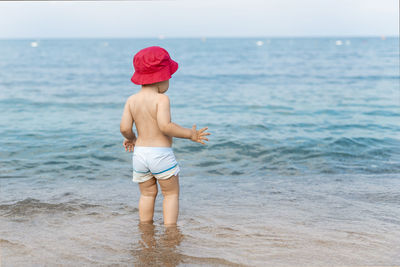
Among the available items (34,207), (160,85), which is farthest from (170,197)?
(34,207)

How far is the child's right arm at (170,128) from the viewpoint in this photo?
3.56 meters

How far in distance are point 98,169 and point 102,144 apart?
6.06 ft

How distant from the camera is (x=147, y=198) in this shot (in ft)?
13.4

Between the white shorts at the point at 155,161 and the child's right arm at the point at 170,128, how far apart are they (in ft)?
0.83

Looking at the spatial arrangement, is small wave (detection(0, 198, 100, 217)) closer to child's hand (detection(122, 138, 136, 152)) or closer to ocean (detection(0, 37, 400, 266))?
ocean (detection(0, 37, 400, 266))

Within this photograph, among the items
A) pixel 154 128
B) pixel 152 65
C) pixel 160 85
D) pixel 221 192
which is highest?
pixel 152 65

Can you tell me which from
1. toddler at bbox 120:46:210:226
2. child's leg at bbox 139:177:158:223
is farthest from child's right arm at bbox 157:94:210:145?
child's leg at bbox 139:177:158:223

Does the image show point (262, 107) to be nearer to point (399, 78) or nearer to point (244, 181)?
point (244, 181)

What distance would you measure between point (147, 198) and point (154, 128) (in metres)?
0.78

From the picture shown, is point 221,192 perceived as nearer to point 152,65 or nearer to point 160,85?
point 160,85

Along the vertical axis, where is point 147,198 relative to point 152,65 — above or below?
below

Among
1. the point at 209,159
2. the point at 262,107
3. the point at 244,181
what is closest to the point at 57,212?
the point at 244,181

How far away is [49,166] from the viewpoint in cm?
693

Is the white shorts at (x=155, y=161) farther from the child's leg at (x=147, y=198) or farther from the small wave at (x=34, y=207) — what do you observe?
the small wave at (x=34, y=207)
